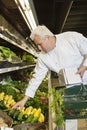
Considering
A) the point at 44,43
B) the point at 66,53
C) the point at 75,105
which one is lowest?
the point at 75,105

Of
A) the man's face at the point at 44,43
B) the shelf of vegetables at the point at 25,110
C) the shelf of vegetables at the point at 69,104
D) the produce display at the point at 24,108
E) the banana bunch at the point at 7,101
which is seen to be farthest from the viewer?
the banana bunch at the point at 7,101

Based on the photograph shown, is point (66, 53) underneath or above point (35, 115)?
above

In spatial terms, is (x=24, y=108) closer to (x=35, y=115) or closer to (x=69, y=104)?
(x=35, y=115)

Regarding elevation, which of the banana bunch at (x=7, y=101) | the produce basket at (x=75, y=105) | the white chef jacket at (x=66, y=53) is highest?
the white chef jacket at (x=66, y=53)

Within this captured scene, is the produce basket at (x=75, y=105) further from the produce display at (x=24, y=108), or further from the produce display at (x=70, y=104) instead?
the produce display at (x=24, y=108)

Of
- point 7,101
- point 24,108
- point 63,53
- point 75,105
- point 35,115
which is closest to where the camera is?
point 75,105

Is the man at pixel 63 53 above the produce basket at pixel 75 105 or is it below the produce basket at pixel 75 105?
above

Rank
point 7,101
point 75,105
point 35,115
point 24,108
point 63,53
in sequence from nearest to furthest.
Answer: point 75,105, point 35,115, point 63,53, point 24,108, point 7,101

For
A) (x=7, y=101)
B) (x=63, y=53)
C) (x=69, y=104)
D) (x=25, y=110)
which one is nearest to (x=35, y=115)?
(x=25, y=110)

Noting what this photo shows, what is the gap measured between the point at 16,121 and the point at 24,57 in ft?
15.2

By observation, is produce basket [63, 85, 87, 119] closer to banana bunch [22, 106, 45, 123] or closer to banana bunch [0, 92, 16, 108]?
banana bunch [22, 106, 45, 123]

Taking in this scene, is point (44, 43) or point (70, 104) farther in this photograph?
point (44, 43)

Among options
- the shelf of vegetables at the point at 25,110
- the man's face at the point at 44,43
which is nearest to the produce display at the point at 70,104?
the shelf of vegetables at the point at 25,110

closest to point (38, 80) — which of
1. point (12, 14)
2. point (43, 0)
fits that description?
point (12, 14)
